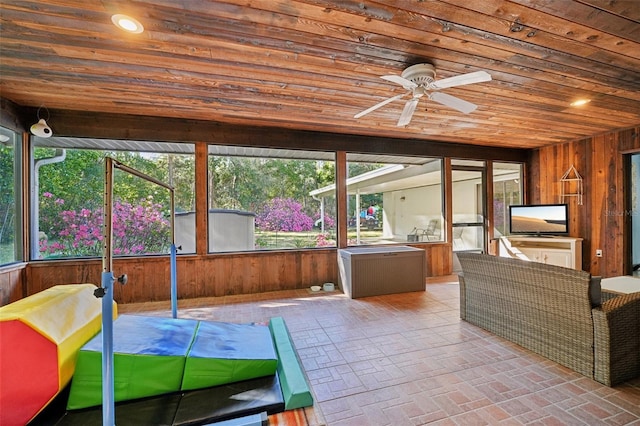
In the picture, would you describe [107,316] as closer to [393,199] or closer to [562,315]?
[562,315]

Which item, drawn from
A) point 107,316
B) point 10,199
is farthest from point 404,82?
point 10,199

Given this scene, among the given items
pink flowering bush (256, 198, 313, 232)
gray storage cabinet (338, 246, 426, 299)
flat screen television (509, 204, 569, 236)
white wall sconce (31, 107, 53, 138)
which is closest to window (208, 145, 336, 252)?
pink flowering bush (256, 198, 313, 232)

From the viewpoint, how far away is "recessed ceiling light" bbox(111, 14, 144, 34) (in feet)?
6.25

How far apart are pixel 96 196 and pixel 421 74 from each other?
4.41 m

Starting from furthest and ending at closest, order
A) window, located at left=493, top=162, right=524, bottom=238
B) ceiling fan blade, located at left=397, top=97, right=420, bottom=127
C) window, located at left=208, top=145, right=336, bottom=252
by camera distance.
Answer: window, located at left=493, top=162, right=524, bottom=238 → window, located at left=208, top=145, right=336, bottom=252 → ceiling fan blade, located at left=397, top=97, right=420, bottom=127

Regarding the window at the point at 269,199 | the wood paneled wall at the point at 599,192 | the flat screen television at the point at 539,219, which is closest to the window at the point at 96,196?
the window at the point at 269,199

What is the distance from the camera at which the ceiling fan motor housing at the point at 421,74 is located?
2484 millimetres

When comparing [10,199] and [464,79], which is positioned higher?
[464,79]

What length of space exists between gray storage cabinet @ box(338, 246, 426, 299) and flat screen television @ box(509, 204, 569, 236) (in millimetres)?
2706

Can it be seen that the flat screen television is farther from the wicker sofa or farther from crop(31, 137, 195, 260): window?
crop(31, 137, 195, 260): window

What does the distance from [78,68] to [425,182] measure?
5.64 m

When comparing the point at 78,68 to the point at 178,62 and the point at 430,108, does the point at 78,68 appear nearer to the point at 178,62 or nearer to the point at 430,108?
the point at 178,62

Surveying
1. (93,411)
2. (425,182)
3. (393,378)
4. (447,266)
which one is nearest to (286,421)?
(393,378)

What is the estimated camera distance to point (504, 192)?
618 centimetres
